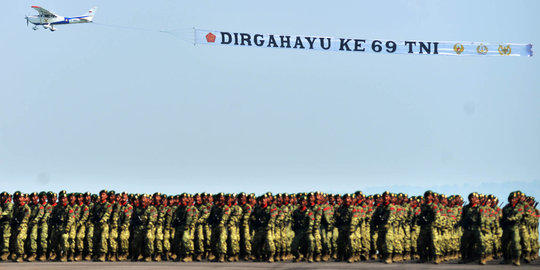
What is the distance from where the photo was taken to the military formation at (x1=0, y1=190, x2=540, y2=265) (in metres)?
24.4

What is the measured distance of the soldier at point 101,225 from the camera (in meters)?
25.6

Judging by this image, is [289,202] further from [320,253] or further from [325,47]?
[325,47]

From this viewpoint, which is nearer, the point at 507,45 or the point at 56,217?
the point at 56,217

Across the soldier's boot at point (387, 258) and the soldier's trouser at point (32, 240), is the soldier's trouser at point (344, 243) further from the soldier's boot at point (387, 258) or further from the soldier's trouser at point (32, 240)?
the soldier's trouser at point (32, 240)

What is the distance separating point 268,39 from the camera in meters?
34.4

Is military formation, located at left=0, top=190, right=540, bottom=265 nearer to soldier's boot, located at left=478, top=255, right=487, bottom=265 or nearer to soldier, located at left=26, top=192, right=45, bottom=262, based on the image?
soldier, located at left=26, top=192, right=45, bottom=262

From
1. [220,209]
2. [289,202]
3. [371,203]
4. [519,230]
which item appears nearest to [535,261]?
[519,230]

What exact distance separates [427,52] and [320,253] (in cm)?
1343

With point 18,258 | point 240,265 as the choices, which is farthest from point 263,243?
point 18,258

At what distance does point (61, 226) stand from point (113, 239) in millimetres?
1684

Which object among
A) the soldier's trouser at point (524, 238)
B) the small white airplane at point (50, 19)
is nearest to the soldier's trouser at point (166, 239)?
the soldier's trouser at point (524, 238)

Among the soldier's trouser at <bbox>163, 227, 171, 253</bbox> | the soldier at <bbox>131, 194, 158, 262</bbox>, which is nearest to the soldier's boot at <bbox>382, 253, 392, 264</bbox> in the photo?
the soldier's trouser at <bbox>163, 227, 171, 253</bbox>

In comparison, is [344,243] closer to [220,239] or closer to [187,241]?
[220,239]

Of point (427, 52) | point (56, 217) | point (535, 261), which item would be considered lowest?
point (535, 261)
